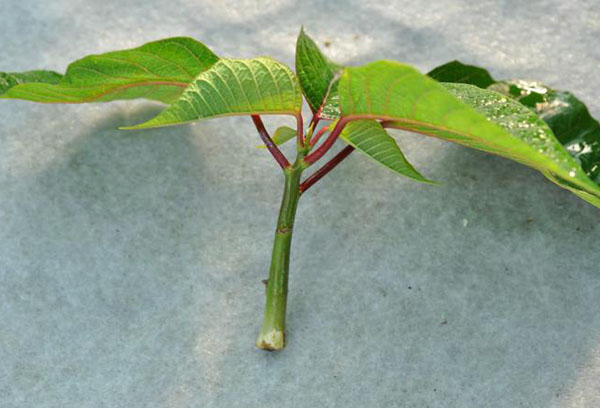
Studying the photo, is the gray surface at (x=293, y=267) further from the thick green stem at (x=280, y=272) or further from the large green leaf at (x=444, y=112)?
the large green leaf at (x=444, y=112)

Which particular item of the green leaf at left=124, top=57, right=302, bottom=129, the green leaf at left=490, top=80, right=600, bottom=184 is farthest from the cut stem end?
the green leaf at left=490, top=80, right=600, bottom=184

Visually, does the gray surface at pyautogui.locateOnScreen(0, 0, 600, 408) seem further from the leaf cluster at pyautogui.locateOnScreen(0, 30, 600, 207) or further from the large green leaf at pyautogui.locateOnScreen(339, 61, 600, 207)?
the large green leaf at pyautogui.locateOnScreen(339, 61, 600, 207)

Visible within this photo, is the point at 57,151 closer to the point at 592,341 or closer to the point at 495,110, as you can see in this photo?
the point at 495,110

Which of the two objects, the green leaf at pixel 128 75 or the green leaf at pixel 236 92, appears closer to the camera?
the green leaf at pixel 236 92

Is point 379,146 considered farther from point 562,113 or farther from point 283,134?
point 562,113

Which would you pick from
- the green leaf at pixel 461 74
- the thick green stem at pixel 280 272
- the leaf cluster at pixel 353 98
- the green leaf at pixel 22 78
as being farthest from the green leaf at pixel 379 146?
the green leaf at pixel 22 78

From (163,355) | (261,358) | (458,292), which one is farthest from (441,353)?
(163,355)
